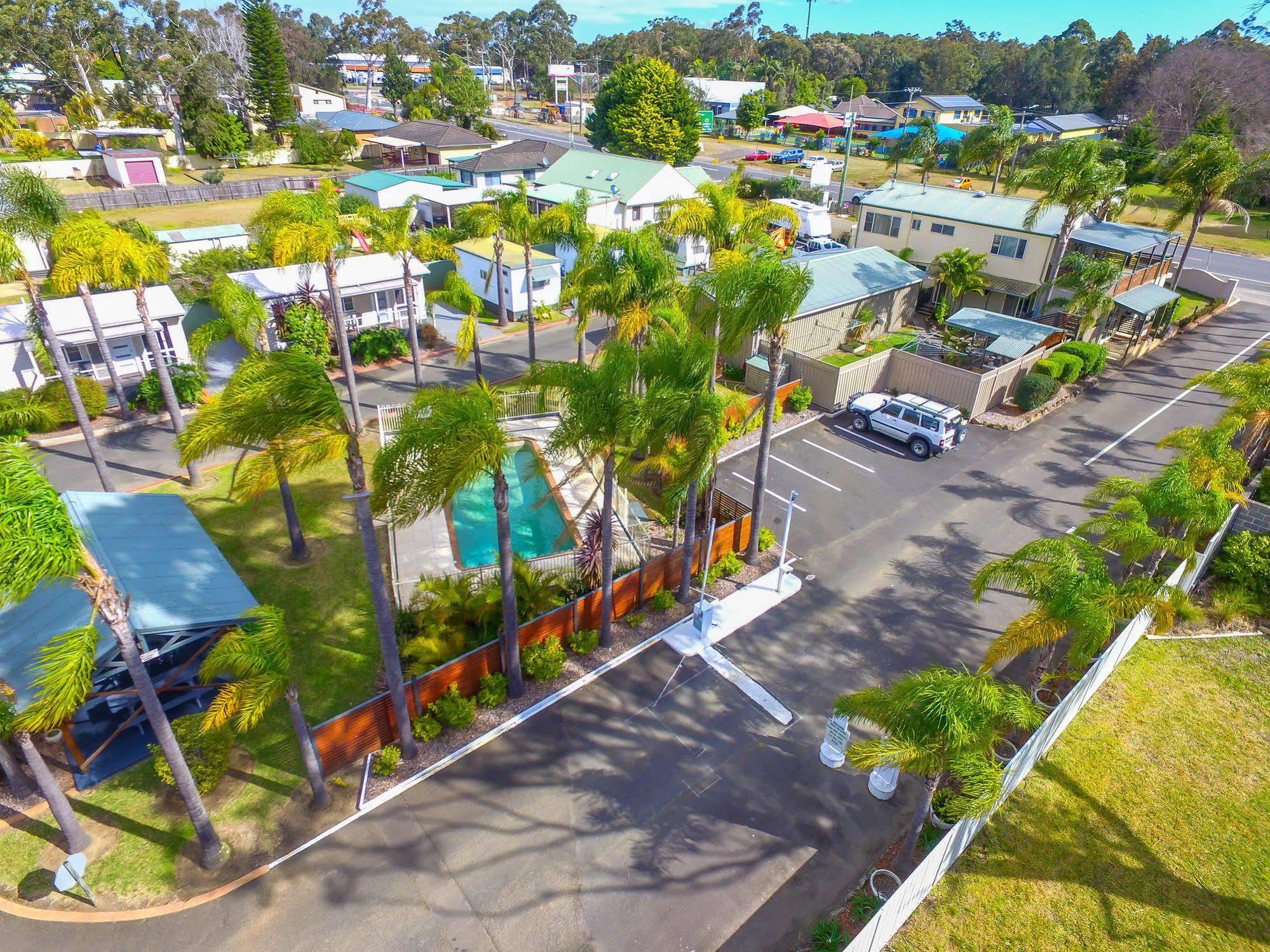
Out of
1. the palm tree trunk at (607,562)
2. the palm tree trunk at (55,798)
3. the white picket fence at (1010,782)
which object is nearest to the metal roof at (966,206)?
the white picket fence at (1010,782)

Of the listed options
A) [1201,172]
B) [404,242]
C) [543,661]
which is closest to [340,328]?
[404,242]

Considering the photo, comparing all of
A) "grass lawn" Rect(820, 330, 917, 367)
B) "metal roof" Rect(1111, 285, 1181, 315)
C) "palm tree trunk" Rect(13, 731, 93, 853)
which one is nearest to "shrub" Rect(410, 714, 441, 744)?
"palm tree trunk" Rect(13, 731, 93, 853)

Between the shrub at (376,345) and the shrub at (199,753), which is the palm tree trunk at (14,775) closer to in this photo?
the shrub at (199,753)

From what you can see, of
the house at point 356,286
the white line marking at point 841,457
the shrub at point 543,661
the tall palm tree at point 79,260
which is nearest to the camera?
the shrub at point 543,661

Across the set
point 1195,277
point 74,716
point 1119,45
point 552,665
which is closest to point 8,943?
point 74,716

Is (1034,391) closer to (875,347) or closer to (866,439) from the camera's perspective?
(875,347)

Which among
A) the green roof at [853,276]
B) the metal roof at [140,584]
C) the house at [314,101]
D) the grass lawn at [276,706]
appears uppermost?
the house at [314,101]

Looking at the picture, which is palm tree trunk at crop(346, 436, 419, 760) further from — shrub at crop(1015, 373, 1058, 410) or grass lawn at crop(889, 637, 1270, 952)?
shrub at crop(1015, 373, 1058, 410)
